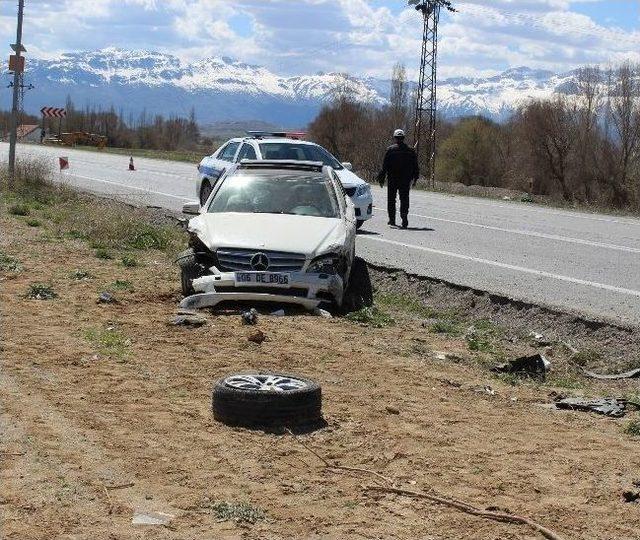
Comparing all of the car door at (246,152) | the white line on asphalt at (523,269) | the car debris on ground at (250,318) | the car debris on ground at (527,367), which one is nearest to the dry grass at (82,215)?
the car door at (246,152)

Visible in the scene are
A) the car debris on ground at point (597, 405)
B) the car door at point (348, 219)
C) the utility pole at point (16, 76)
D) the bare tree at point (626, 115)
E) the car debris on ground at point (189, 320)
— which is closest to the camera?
the car debris on ground at point (597, 405)

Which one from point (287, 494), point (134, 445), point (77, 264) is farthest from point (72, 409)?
point (77, 264)

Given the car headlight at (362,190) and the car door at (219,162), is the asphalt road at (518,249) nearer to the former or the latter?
the car headlight at (362,190)

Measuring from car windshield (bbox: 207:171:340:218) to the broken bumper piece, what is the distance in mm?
1505

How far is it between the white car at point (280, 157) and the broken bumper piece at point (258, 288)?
299 inches

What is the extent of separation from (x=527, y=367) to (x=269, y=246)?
3025 millimetres

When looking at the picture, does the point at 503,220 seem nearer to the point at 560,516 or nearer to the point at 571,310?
the point at 571,310

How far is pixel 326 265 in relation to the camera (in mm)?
10656

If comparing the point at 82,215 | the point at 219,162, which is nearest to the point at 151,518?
the point at 82,215

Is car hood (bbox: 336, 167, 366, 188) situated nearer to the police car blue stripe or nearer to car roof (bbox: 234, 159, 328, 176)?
the police car blue stripe

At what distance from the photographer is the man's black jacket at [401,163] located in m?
19.9

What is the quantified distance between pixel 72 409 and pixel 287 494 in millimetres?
1921

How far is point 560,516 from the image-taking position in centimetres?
498

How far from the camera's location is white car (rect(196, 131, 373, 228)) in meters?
18.8
